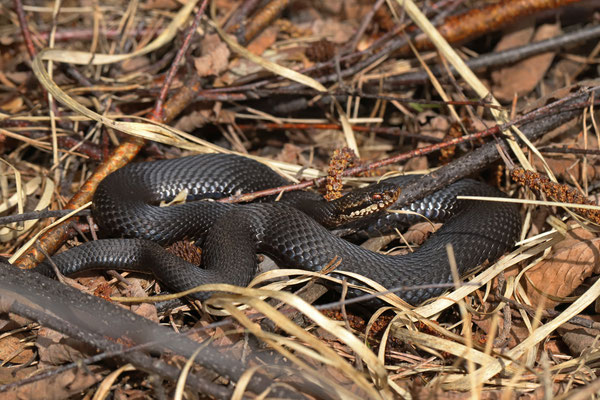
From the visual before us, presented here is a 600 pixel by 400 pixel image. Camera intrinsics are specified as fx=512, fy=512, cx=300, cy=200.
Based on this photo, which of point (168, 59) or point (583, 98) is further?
point (168, 59)

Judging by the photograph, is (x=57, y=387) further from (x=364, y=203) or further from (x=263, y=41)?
(x=263, y=41)

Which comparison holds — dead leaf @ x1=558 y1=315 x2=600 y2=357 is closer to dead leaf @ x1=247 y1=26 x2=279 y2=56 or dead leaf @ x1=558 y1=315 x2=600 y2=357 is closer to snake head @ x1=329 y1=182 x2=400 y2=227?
snake head @ x1=329 y1=182 x2=400 y2=227

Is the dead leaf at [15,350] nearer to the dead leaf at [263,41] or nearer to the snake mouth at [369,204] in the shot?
the snake mouth at [369,204]

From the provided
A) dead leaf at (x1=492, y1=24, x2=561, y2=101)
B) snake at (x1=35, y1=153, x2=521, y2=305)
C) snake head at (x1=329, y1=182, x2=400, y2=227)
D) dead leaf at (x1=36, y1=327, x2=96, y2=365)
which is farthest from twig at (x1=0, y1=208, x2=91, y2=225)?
dead leaf at (x1=492, y1=24, x2=561, y2=101)

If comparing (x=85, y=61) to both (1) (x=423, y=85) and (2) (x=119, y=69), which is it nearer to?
(2) (x=119, y=69)

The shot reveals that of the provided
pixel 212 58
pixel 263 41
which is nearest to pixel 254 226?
pixel 212 58

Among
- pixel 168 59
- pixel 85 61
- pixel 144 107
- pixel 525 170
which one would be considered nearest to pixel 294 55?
pixel 168 59
